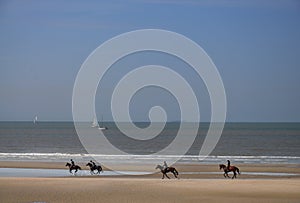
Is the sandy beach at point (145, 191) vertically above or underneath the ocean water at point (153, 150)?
underneath

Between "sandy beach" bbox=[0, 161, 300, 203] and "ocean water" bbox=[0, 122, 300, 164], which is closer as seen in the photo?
"sandy beach" bbox=[0, 161, 300, 203]

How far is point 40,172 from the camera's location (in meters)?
27.0

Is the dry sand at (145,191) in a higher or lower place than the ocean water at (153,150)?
→ lower

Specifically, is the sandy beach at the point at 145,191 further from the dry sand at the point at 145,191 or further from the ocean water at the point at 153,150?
the ocean water at the point at 153,150

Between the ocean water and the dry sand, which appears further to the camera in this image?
the ocean water

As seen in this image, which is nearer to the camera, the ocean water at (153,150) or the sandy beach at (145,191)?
the sandy beach at (145,191)

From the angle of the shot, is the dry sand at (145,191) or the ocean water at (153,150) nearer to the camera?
the dry sand at (145,191)

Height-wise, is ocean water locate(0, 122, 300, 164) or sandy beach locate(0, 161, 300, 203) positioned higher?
ocean water locate(0, 122, 300, 164)

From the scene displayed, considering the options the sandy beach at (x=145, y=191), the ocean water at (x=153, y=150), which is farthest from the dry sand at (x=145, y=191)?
the ocean water at (x=153, y=150)

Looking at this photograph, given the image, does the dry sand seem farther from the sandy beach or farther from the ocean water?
the ocean water

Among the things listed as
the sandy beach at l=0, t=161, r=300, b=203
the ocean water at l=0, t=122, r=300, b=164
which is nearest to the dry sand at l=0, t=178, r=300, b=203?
the sandy beach at l=0, t=161, r=300, b=203

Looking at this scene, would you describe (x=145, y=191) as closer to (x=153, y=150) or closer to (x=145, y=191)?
(x=145, y=191)

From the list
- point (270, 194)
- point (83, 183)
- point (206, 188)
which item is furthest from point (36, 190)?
point (270, 194)

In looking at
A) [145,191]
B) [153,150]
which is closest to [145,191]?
[145,191]
